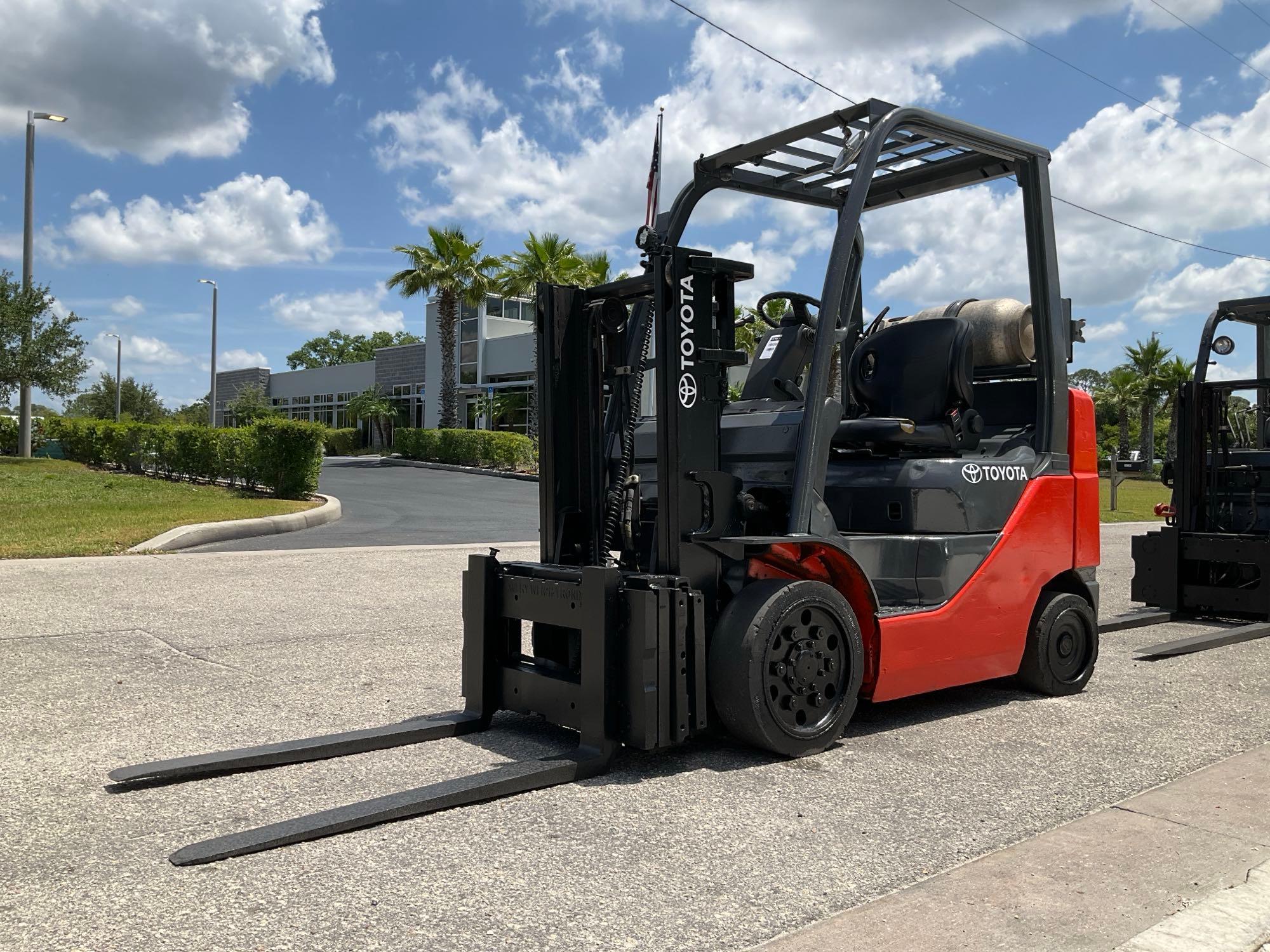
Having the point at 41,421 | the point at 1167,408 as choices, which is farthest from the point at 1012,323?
the point at 1167,408

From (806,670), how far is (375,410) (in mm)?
53228

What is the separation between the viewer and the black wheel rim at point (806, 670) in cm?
479

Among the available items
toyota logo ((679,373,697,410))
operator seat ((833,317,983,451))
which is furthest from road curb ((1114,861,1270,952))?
operator seat ((833,317,983,451))

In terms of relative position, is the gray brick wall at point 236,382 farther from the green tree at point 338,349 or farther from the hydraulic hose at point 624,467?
the hydraulic hose at point 624,467

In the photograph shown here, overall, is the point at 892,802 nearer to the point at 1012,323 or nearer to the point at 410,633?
the point at 1012,323

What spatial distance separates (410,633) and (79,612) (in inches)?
107

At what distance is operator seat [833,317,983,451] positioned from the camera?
19.1 feet

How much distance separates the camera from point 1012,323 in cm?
640

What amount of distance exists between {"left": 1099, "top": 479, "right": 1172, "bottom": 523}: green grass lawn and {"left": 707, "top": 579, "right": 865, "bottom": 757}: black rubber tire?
1766 centimetres

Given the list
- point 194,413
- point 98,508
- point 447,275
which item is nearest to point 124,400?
point 194,413

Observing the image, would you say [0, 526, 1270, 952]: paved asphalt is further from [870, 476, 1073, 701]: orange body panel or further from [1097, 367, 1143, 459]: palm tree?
[1097, 367, 1143, 459]: palm tree

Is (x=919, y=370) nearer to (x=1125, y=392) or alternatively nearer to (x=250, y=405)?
(x=1125, y=392)

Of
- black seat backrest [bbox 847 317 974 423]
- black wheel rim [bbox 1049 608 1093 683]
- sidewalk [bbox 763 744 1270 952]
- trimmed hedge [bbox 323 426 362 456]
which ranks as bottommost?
sidewalk [bbox 763 744 1270 952]

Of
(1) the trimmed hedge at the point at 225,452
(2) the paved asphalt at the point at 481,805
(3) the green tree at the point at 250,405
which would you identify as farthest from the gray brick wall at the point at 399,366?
(2) the paved asphalt at the point at 481,805
